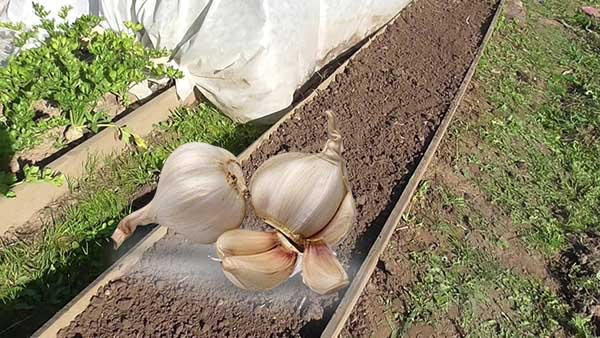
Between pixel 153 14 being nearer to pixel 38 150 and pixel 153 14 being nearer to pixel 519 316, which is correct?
pixel 38 150

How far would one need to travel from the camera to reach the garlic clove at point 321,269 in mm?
2076

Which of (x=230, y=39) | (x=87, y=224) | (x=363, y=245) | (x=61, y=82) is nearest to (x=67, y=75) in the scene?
(x=61, y=82)

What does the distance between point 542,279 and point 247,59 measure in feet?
7.08

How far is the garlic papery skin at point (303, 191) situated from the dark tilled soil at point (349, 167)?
17.9 inches

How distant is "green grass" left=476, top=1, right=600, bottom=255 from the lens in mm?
3576

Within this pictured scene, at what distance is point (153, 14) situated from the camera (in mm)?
3586

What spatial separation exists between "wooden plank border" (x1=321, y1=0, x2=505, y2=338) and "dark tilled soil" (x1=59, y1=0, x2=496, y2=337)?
2.6 inches

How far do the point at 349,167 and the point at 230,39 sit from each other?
1.09 meters

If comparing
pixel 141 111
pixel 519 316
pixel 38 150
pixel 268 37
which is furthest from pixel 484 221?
pixel 38 150

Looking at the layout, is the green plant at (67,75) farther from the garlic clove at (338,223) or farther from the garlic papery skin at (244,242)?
the garlic clove at (338,223)

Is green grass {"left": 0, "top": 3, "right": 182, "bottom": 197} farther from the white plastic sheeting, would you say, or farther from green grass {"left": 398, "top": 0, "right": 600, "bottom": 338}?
green grass {"left": 398, "top": 0, "right": 600, "bottom": 338}

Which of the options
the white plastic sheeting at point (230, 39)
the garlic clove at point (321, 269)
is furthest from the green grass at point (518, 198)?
the white plastic sheeting at point (230, 39)

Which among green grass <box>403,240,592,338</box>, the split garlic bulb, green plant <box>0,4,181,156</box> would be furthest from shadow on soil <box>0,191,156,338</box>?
green grass <box>403,240,592,338</box>

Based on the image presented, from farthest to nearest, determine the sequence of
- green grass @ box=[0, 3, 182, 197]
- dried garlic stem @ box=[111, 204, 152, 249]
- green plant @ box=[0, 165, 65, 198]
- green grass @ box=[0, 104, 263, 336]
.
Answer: green grass @ box=[0, 3, 182, 197]
green plant @ box=[0, 165, 65, 198]
green grass @ box=[0, 104, 263, 336]
dried garlic stem @ box=[111, 204, 152, 249]
